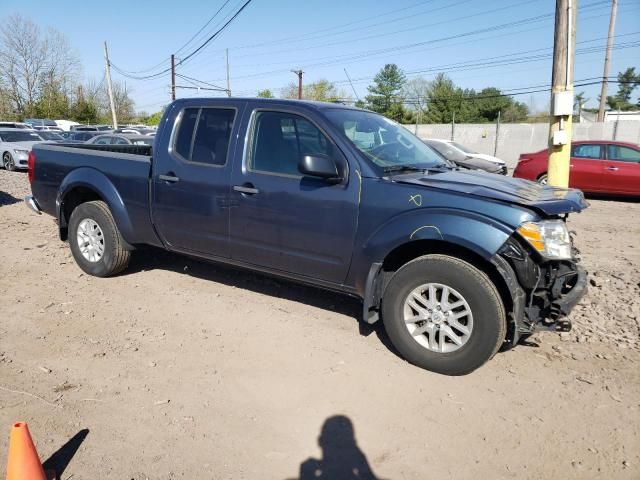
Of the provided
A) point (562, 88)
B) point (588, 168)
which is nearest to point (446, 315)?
point (562, 88)

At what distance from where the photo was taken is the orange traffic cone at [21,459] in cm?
230

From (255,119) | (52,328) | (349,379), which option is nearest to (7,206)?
(52,328)

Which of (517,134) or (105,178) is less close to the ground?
(517,134)

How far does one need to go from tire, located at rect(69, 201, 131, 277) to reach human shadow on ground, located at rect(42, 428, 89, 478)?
107 inches

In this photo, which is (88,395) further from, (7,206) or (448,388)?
(7,206)

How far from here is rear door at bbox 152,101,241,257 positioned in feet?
14.5

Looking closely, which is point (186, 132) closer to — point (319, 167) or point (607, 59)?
point (319, 167)

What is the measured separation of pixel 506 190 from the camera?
362 centimetres

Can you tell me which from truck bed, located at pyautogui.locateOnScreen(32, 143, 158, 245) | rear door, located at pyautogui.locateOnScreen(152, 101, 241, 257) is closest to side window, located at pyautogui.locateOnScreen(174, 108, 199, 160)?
rear door, located at pyautogui.locateOnScreen(152, 101, 241, 257)

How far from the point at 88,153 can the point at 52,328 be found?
207 cm

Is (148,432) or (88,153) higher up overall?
(88,153)

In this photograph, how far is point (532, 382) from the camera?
3.49m

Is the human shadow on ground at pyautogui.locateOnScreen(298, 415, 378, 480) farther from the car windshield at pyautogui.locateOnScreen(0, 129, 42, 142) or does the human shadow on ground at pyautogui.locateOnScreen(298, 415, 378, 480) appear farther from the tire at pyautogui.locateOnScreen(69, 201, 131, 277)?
the car windshield at pyautogui.locateOnScreen(0, 129, 42, 142)

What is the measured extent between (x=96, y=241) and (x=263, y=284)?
72.4 inches
